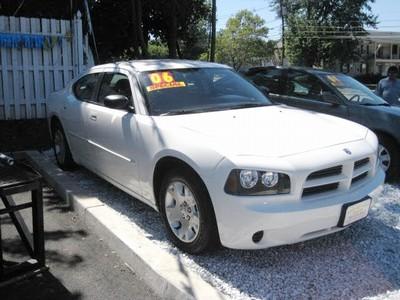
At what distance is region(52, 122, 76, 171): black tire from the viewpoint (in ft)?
21.3

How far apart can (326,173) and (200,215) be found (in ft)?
3.23

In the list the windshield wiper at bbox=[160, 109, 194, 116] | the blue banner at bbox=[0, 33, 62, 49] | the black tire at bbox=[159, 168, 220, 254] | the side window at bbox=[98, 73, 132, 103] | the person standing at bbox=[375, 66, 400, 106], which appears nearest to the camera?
the black tire at bbox=[159, 168, 220, 254]

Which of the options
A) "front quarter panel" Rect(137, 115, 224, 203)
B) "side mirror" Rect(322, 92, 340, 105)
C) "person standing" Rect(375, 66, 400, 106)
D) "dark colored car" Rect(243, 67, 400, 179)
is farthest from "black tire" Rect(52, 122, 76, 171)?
"person standing" Rect(375, 66, 400, 106)

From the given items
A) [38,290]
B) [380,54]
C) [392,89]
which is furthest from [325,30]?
[38,290]

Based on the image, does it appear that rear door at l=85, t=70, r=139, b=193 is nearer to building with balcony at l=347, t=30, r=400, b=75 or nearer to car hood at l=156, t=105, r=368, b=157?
car hood at l=156, t=105, r=368, b=157

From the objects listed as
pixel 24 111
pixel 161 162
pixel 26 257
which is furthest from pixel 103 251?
pixel 24 111

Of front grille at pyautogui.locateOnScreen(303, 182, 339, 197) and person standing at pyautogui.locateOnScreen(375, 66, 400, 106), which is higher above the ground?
person standing at pyautogui.locateOnScreen(375, 66, 400, 106)

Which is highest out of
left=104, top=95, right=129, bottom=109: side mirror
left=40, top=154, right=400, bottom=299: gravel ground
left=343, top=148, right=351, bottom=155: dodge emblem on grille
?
left=104, top=95, right=129, bottom=109: side mirror

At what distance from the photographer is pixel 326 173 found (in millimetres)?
3633

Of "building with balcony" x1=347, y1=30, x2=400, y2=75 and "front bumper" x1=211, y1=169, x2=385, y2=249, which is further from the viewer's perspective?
"building with balcony" x1=347, y1=30, x2=400, y2=75

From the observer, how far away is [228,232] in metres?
3.50

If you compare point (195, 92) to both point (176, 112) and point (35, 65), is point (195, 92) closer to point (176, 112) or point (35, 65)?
point (176, 112)

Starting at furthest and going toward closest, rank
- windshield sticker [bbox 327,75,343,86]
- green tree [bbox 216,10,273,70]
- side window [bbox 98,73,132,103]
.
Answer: green tree [bbox 216,10,273,70]
windshield sticker [bbox 327,75,343,86]
side window [bbox 98,73,132,103]

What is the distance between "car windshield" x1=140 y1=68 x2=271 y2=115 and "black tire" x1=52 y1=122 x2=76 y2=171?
2.11 meters
